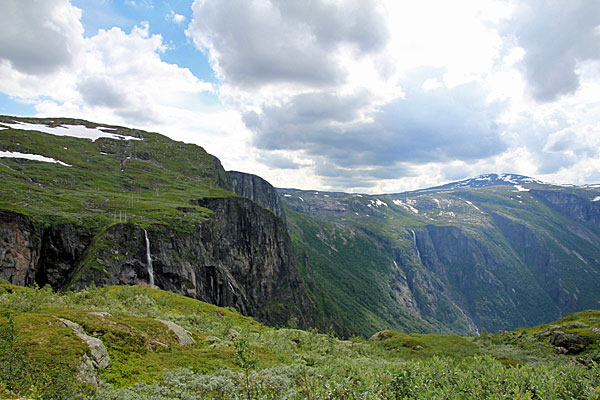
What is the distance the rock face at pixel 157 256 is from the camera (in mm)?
66625

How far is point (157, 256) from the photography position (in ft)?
276

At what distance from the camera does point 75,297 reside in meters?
28.8

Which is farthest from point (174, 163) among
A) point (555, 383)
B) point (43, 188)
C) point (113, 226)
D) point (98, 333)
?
point (555, 383)

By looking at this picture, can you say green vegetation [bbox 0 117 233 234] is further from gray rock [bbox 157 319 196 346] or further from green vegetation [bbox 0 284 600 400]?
green vegetation [bbox 0 284 600 400]

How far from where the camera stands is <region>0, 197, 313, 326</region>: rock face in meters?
66.6

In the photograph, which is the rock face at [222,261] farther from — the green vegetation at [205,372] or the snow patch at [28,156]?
the snow patch at [28,156]

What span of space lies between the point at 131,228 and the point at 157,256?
10087 millimetres

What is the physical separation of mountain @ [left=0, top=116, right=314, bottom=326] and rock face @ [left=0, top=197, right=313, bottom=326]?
0.27 m

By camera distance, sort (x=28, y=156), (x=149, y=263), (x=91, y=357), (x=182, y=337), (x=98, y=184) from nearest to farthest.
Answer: (x=91, y=357) < (x=182, y=337) < (x=149, y=263) < (x=98, y=184) < (x=28, y=156)

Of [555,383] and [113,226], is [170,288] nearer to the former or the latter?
[113,226]

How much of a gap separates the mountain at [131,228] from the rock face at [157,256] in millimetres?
273

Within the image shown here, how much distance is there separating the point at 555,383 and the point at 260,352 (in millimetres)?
19648

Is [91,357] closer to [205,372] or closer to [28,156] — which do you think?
[205,372]

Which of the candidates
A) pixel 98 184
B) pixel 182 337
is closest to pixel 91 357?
pixel 182 337
